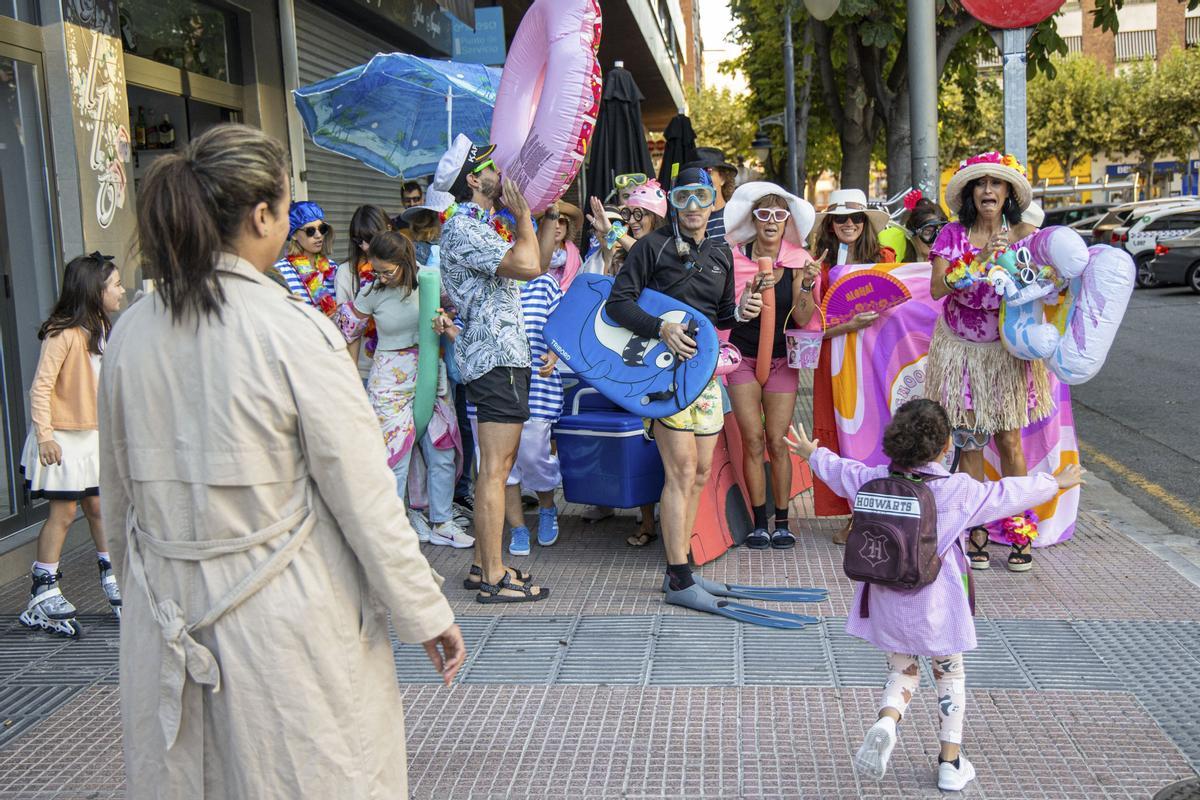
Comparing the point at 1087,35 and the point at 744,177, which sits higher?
the point at 1087,35

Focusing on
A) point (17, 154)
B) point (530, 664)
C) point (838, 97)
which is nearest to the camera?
point (530, 664)

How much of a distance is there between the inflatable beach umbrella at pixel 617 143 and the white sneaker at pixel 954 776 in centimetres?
618

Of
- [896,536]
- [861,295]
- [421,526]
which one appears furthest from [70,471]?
[861,295]

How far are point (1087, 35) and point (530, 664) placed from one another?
65108 mm

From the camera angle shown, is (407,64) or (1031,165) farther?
(1031,165)

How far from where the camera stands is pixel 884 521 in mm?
3543

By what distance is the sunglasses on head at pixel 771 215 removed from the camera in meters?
6.04

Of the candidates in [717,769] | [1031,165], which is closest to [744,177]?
[717,769]

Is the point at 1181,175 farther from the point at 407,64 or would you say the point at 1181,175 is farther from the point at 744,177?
the point at 407,64

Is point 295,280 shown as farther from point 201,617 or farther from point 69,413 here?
point 201,617

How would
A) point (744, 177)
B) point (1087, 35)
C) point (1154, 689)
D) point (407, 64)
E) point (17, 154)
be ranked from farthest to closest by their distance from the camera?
point (1087, 35)
point (744, 177)
point (407, 64)
point (17, 154)
point (1154, 689)

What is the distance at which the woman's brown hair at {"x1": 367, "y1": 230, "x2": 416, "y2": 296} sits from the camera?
6266mm

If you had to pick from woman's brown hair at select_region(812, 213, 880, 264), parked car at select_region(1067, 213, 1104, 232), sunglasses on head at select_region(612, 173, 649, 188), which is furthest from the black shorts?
parked car at select_region(1067, 213, 1104, 232)

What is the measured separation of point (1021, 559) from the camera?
5.74 meters
